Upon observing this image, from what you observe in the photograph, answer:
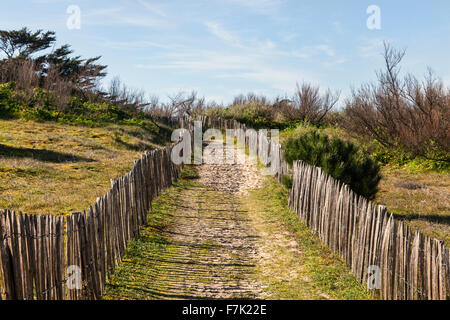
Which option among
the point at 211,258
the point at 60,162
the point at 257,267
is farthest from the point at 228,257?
the point at 60,162

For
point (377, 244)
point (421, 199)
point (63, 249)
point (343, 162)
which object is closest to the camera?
point (63, 249)

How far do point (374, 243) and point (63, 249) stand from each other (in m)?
3.67

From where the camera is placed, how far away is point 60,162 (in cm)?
1377

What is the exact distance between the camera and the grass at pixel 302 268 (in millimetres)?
5586

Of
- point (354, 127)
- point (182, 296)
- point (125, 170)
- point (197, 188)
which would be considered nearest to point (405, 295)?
point (182, 296)

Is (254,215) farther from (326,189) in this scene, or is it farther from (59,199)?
(59,199)

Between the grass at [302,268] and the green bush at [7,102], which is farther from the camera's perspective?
the green bush at [7,102]

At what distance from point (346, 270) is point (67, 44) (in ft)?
114

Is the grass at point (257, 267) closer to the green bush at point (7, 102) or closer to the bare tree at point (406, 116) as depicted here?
the bare tree at point (406, 116)

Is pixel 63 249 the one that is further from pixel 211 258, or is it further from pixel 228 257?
pixel 228 257

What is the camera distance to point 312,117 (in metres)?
30.0

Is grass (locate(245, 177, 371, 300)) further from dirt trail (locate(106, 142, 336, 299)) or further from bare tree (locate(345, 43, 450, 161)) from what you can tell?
bare tree (locate(345, 43, 450, 161))

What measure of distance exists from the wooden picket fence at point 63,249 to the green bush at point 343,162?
16.5 ft

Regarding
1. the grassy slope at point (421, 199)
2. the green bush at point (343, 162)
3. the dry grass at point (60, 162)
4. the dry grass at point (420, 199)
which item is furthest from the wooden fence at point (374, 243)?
the dry grass at point (60, 162)
